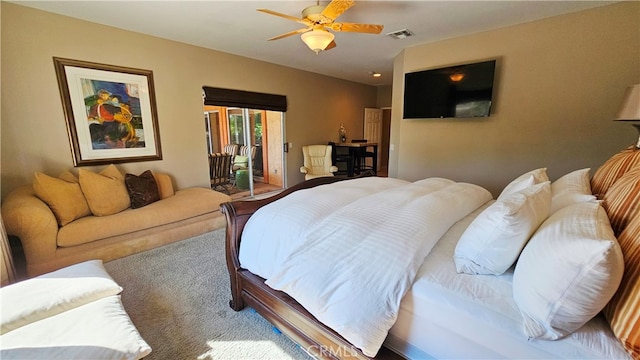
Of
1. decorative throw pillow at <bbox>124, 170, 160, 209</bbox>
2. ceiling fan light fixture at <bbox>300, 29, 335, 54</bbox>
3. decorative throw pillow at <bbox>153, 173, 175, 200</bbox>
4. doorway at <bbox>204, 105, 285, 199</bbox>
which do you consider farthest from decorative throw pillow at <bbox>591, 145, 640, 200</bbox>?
doorway at <bbox>204, 105, 285, 199</bbox>

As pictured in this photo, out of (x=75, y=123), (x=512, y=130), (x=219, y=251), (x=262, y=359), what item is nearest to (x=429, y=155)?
(x=512, y=130)

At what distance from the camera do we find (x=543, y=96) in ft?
10.3

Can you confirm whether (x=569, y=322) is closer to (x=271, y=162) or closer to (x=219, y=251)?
(x=219, y=251)

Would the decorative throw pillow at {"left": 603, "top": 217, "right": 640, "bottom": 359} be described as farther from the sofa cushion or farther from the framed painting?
the framed painting

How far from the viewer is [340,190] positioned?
2.12 metres

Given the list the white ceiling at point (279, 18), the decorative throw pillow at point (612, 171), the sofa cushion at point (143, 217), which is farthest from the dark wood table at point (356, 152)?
the decorative throw pillow at point (612, 171)

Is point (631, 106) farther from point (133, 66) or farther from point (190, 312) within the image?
point (133, 66)

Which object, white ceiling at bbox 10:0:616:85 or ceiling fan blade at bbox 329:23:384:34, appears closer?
ceiling fan blade at bbox 329:23:384:34

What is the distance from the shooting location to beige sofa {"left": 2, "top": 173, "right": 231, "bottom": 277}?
225 centimetres

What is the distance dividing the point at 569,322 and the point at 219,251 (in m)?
2.86

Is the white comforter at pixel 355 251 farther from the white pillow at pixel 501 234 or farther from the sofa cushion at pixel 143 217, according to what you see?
the sofa cushion at pixel 143 217

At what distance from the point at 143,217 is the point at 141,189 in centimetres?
48

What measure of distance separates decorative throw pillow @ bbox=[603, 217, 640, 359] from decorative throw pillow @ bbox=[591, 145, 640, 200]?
32.9 inches

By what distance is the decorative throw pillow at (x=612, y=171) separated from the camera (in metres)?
1.53
